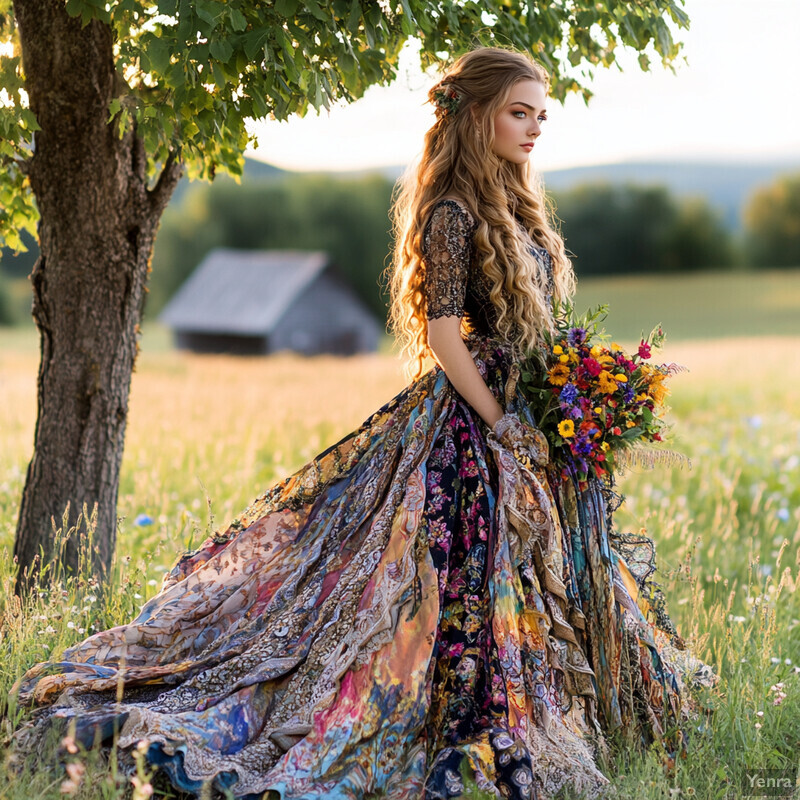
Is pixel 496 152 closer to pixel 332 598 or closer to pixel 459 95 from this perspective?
pixel 459 95

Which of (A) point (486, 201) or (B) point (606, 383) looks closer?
(B) point (606, 383)

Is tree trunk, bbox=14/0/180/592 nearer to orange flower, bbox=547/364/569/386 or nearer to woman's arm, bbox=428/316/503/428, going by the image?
woman's arm, bbox=428/316/503/428

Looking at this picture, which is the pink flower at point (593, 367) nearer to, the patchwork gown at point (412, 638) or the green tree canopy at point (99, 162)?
the patchwork gown at point (412, 638)

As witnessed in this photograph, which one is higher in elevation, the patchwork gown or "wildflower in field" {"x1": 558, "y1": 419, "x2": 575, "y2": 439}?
"wildflower in field" {"x1": 558, "y1": 419, "x2": 575, "y2": 439}

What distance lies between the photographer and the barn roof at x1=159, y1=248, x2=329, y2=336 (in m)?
32.3

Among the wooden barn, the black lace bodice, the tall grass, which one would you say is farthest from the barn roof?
the black lace bodice

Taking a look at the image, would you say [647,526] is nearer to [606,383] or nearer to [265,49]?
[606,383]

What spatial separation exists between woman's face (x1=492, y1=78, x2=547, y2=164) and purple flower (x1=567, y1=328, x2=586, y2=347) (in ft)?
2.33

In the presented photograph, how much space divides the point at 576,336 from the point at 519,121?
0.86m

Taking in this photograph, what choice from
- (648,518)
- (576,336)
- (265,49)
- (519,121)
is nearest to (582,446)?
→ (576,336)

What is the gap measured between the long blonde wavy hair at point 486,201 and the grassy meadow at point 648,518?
81 cm

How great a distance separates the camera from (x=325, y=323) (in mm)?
34688

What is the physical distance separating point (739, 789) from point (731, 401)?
32.9 ft

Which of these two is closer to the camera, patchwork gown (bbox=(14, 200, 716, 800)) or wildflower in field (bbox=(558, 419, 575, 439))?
patchwork gown (bbox=(14, 200, 716, 800))
